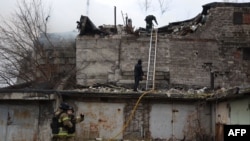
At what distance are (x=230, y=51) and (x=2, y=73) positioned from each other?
12.5m

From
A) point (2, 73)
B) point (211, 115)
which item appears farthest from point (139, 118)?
point (2, 73)

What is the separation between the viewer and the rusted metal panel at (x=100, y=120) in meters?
14.5

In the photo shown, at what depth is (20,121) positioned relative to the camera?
1409 centimetres

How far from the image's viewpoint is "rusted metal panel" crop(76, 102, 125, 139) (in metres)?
14.5

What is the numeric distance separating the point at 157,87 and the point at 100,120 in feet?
11.1

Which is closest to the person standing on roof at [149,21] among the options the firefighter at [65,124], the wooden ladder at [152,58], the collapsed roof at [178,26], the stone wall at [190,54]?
the collapsed roof at [178,26]

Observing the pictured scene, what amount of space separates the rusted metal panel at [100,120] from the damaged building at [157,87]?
4 cm

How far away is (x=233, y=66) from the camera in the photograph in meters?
18.1

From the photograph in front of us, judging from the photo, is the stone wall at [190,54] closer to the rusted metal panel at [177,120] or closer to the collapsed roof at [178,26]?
the collapsed roof at [178,26]

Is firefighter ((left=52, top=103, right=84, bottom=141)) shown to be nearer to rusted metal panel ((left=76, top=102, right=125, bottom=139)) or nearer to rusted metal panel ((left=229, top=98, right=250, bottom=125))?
rusted metal panel ((left=229, top=98, right=250, bottom=125))

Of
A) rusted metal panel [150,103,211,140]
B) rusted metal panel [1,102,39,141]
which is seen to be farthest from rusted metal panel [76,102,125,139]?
rusted metal panel [1,102,39,141]

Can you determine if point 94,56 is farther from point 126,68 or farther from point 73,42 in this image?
point 73,42

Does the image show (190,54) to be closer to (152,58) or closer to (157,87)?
(152,58)

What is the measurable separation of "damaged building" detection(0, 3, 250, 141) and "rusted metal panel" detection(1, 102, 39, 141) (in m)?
0.04
